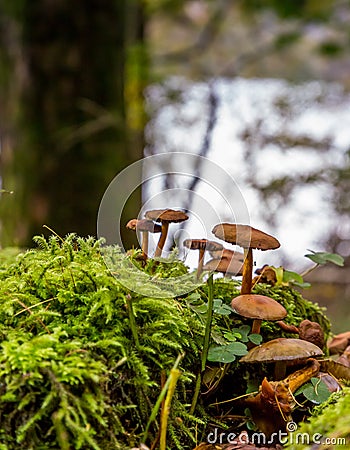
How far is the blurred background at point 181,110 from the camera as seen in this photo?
11.2ft

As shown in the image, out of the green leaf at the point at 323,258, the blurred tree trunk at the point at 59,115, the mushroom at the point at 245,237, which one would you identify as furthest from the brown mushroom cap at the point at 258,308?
the blurred tree trunk at the point at 59,115

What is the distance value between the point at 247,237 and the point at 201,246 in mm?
218

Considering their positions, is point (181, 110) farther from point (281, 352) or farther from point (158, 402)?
point (158, 402)

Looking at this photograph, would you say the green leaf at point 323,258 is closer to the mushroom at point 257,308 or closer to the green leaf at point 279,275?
the green leaf at point 279,275

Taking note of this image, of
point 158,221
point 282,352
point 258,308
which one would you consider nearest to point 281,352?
point 282,352

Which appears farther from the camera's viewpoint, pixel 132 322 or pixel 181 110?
pixel 181 110

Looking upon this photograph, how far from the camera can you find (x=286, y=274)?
55.1 inches

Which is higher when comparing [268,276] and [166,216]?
[166,216]

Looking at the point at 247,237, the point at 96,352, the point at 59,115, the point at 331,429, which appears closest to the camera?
the point at 331,429

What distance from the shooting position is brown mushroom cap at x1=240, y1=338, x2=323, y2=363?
968mm

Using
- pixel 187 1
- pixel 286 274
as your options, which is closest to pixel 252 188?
pixel 187 1

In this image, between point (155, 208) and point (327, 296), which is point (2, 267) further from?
point (327, 296)

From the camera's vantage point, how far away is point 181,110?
6020 mm

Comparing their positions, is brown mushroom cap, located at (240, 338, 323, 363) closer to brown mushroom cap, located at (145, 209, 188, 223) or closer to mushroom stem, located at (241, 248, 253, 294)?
mushroom stem, located at (241, 248, 253, 294)
